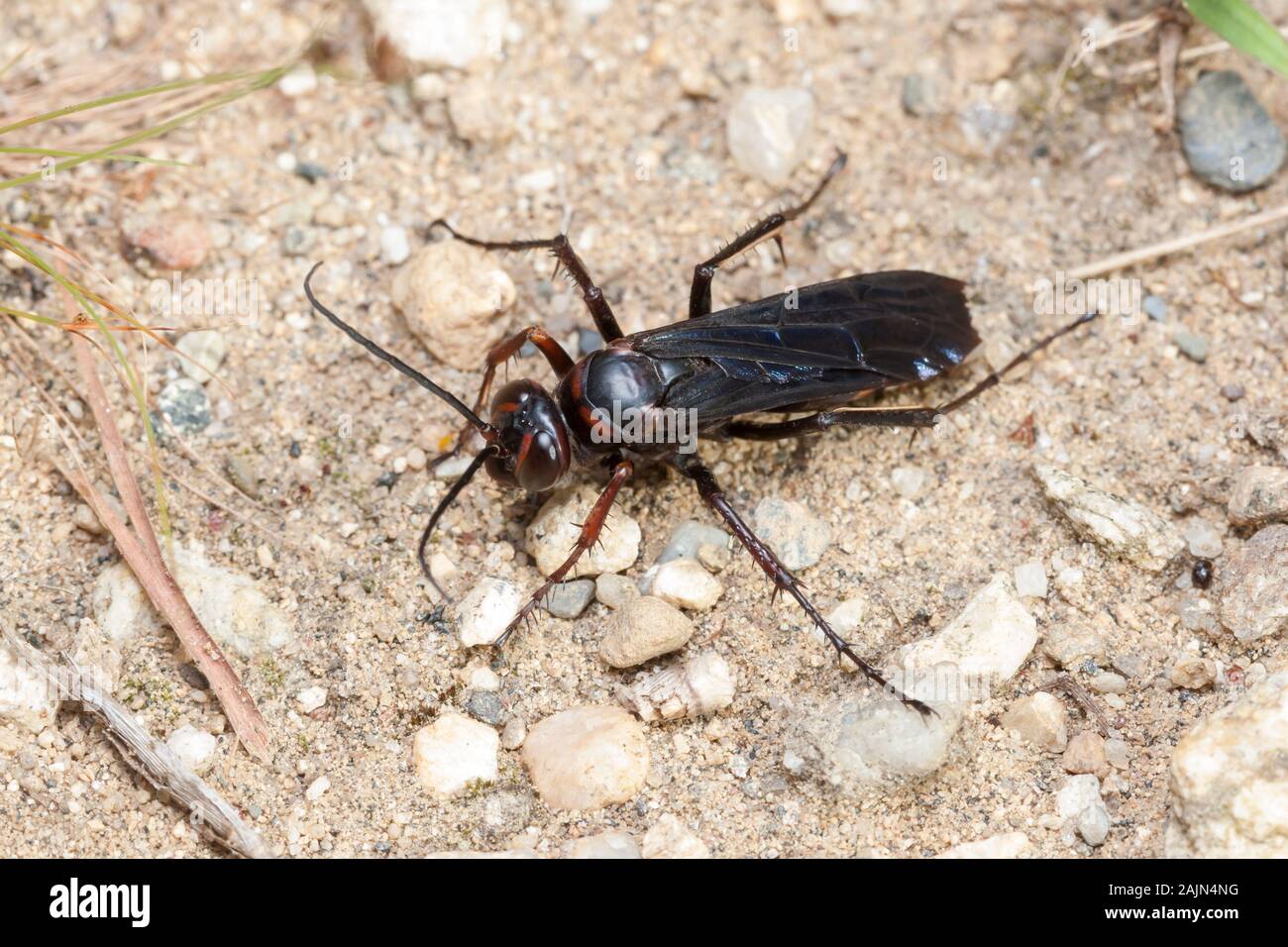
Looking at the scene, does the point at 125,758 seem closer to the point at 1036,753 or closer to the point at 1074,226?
the point at 1036,753

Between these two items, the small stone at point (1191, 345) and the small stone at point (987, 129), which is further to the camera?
the small stone at point (987, 129)

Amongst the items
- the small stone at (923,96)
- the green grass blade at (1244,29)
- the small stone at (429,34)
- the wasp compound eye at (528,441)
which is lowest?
the wasp compound eye at (528,441)

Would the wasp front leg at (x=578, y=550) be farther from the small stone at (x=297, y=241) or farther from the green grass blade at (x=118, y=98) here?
the green grass blade at (x=118, y=98)

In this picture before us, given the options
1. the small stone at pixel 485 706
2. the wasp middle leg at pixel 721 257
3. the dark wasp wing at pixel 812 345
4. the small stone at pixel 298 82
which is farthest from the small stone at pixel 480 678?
the small stone at pixel 298 82

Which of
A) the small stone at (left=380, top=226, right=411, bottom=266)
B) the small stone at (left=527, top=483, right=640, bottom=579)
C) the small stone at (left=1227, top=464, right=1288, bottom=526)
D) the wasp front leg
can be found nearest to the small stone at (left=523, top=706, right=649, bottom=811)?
the wasp front leg

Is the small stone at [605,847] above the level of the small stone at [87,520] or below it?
below
